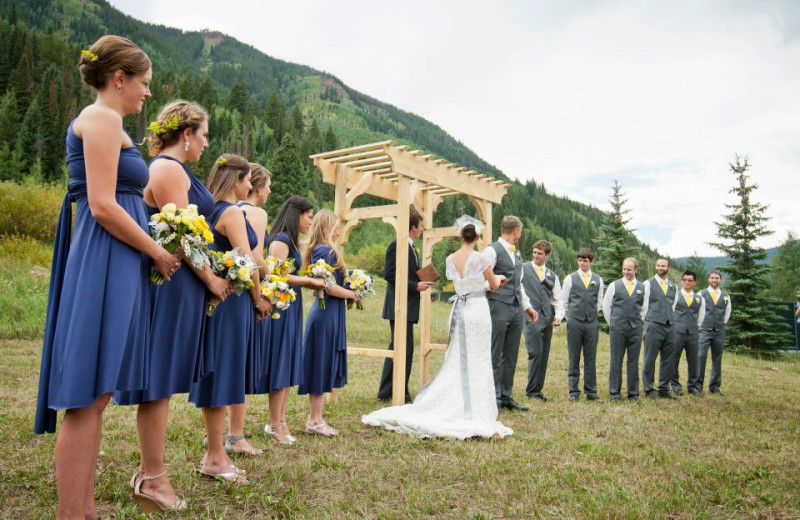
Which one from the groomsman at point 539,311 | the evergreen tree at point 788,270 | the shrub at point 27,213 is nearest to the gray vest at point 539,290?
the groomsman at point 539,311

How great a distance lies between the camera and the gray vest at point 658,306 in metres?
9.00

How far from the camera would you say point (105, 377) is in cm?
237

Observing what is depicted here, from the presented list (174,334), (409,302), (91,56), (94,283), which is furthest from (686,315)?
(91,56)

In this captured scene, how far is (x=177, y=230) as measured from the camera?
108 inches

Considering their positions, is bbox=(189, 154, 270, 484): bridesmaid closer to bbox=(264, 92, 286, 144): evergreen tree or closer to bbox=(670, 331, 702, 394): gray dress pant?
bbox=(670, 331, 702, 394): gray dress pant

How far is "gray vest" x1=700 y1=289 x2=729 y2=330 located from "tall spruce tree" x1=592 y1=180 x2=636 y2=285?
20067mm

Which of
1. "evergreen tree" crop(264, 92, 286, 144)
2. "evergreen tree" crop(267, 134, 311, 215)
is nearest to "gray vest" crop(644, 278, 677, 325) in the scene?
"evergreen tree" crop(267, 134, 311, 215)

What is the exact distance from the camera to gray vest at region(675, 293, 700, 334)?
984 centimetres

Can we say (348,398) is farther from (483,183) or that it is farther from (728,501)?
Answer: (728,501)

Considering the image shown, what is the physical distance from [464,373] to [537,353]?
2530 mm

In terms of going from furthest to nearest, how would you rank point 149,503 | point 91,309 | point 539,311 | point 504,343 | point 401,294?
point 539,311, point 504,343, point 401,294, point 149,503, point 91,309

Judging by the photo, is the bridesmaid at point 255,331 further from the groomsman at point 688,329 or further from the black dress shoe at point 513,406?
the groomsman at point 688,329

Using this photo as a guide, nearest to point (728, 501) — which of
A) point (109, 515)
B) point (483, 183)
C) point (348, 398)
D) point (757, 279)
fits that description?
point (109, 515)

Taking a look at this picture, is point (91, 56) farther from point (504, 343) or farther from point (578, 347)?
point (578, 347)
